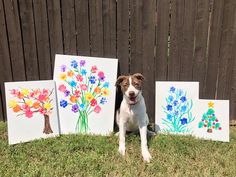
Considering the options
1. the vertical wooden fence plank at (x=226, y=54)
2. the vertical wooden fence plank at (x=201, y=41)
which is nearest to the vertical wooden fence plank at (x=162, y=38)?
the vertical wooden fence plank at (x=201, y=41)

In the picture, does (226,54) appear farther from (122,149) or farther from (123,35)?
(122,149)

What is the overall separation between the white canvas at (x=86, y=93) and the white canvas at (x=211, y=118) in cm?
132

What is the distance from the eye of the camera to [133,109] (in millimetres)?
3373

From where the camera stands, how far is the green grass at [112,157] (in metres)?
2.88

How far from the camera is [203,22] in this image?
12.1ft

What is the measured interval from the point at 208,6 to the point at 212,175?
2.36 metres

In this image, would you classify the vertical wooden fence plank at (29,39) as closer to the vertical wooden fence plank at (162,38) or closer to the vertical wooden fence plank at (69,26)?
the vertical wooden fence plank at (69,26)

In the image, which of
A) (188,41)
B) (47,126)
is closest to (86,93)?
(47,126)

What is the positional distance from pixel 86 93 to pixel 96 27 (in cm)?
103

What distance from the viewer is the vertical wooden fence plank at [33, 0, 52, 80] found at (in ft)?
12.1

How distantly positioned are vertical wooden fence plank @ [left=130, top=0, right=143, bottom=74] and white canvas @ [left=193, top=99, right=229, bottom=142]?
1107mm

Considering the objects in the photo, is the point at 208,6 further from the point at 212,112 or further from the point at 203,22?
the point at 212,112

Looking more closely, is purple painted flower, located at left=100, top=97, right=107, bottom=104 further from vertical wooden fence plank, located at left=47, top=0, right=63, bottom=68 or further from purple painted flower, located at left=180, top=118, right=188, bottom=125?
purple painted flower, located at left=180, top=118, right=188, bottom=125

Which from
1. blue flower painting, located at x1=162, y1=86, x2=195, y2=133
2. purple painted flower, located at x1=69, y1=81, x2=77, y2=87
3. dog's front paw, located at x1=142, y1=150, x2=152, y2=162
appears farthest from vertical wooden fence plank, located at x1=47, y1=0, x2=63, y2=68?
dog's front paw, located at x1=142, y1=150, x2=152, y2=162
